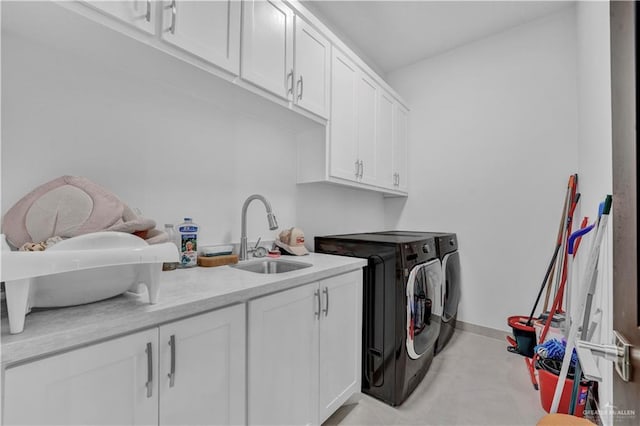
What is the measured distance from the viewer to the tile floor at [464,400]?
1.65m

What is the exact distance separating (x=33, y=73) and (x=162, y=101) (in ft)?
1.54

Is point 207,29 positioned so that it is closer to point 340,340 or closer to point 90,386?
point 90,386

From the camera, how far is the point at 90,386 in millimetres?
742

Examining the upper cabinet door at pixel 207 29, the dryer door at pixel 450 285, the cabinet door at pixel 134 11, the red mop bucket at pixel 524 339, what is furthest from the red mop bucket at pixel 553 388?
the cabinet door at pixel 134 11

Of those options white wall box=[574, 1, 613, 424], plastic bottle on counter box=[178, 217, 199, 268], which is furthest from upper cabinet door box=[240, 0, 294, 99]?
white wall box=[574, 1, 613, 424]

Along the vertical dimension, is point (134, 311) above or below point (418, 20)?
below

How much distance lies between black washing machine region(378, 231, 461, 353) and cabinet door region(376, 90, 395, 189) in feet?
1.94

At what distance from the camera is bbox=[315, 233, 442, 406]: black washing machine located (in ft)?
5.71

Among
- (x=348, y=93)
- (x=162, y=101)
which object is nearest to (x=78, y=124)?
(x=162, y=101)

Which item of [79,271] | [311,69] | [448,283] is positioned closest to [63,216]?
[79,271]

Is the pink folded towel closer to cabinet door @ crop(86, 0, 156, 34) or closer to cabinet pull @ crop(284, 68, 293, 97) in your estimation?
cabinet door @ crop(86, 0, 156, 34)

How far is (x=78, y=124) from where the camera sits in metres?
1.21

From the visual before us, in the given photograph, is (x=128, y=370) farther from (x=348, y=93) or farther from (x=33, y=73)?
(x=348, y=93)

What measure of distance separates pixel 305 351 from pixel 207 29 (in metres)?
1.52
